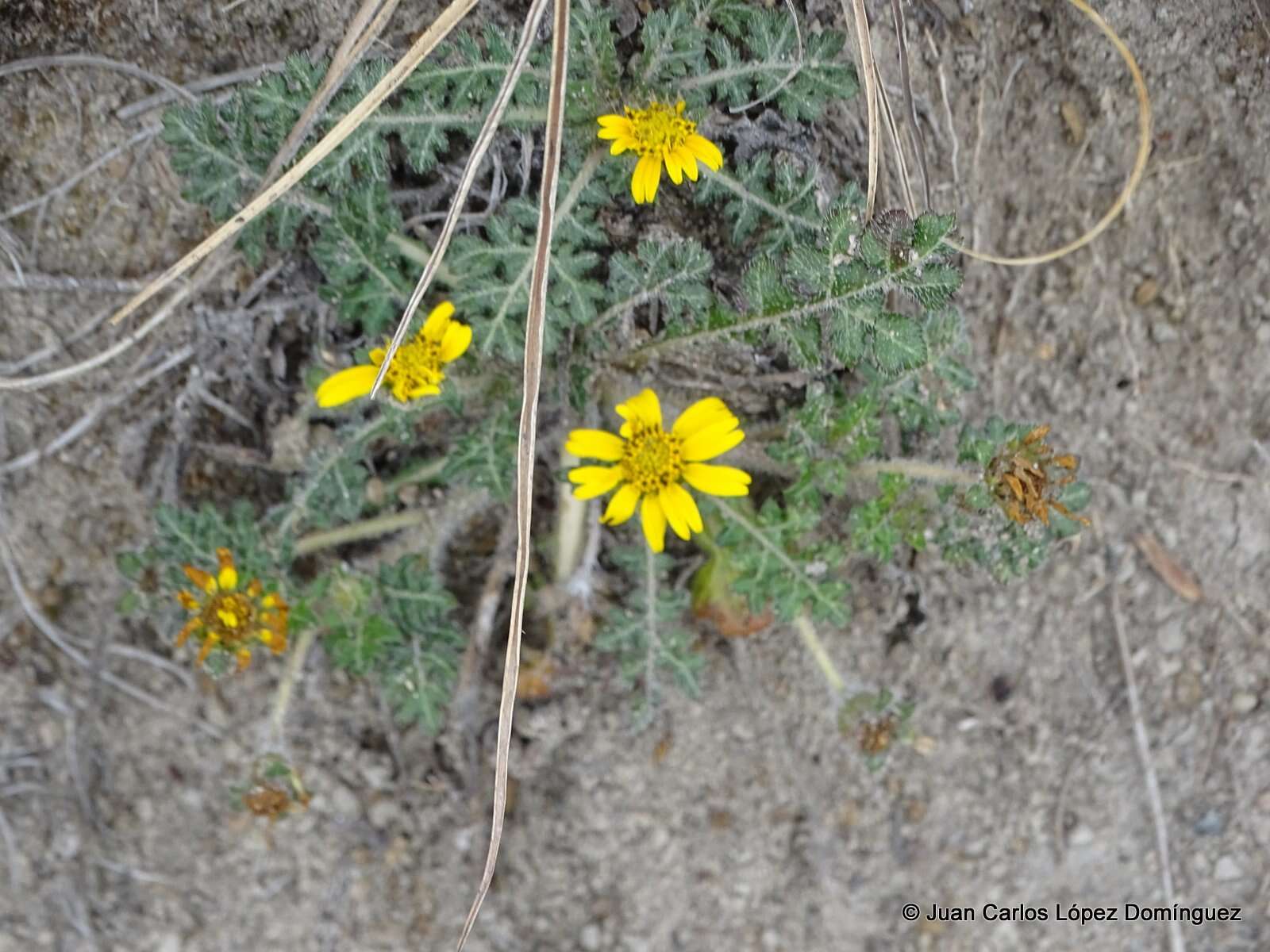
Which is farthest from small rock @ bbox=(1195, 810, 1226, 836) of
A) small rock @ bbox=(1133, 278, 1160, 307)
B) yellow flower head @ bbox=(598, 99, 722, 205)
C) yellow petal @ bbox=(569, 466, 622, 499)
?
yellow flower head @ bbox=(598, 99, 722, 205)

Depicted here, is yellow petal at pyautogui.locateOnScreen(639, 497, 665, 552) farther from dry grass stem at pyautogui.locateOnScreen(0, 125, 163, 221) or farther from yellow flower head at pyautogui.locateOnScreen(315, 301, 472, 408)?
dry grass stem at pyautogui.locateOnScreen(0, 125, 163, 221)

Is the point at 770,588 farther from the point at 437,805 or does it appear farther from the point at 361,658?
the point at 437,805

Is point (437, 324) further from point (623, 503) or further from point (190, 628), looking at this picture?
point (190, 628)

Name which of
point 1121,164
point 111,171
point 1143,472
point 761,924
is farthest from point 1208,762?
point 111,171

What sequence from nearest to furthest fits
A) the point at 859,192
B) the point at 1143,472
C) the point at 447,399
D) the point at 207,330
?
the point at 859,192, the point at 447,399, the point at 207,330, the point at 1143,472

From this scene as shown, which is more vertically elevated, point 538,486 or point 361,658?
point 538,486

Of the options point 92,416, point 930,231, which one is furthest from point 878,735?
point 92,416
